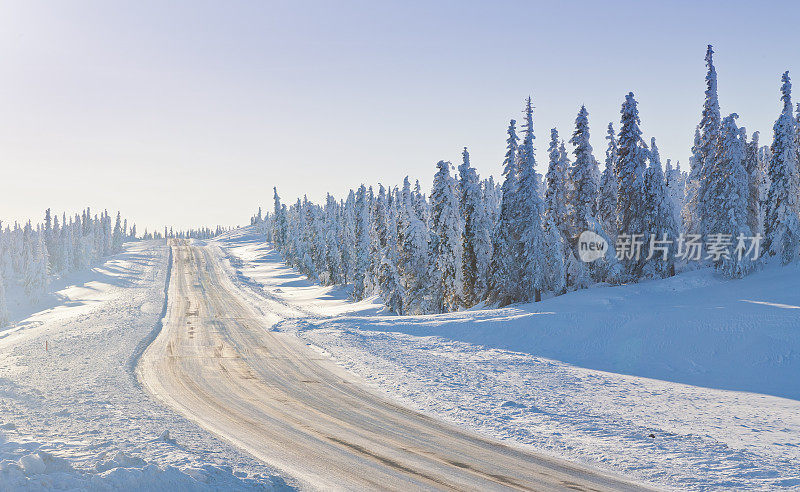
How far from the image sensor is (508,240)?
40.1m

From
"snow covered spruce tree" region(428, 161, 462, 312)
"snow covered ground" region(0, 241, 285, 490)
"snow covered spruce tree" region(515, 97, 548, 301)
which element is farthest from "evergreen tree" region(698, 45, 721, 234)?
"snow covered ground" region(0, 241, 285, 490)

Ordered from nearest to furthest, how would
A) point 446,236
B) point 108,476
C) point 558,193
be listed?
1. point 108,476
2. point 558,193
3. point 446,236

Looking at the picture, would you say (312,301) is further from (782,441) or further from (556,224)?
(782,441)

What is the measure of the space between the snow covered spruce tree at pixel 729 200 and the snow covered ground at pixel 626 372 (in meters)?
1.87

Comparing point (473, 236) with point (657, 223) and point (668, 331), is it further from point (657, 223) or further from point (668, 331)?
point (668, 331)

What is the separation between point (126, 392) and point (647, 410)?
15.5 metres

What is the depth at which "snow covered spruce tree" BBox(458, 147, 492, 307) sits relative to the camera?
4291cm

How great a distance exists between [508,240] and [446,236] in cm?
583

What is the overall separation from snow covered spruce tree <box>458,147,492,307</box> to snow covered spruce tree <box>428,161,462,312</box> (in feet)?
2.66

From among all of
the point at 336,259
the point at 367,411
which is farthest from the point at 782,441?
the point at 336,259

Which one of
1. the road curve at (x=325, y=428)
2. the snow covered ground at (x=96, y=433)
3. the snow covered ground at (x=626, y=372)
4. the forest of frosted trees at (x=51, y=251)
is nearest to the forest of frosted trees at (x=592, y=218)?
the snow covered ground at (x=626, y=372)

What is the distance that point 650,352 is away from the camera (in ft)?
70.4

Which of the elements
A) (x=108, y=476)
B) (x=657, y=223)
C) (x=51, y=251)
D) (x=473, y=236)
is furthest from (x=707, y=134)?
(x=51, y=251)

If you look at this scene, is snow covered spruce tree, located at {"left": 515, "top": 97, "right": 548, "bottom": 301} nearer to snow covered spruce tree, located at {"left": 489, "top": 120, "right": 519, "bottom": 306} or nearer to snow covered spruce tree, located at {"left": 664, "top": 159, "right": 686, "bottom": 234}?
snow covered spruce tree, located at {"left": 489, "top": 120, "right": 519, "bottom": 306}
